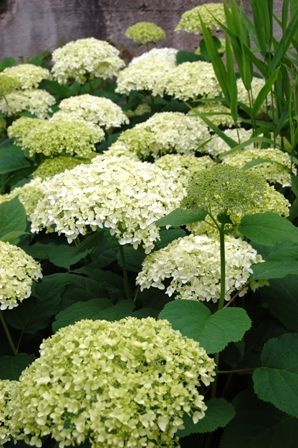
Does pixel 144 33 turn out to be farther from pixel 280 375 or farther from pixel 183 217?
pixel 280 375

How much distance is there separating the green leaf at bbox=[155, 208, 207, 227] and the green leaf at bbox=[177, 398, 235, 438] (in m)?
0.53

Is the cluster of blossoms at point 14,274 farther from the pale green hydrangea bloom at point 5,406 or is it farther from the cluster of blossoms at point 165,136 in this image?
the cluster of blossoms at point 165,136

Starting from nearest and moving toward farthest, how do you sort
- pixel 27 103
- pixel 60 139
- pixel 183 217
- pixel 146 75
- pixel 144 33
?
pixel 183 217 < pixel 60 139 < pixel 146 75 < pixel 27 103 < pixel 144 33

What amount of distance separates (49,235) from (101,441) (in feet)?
5.74

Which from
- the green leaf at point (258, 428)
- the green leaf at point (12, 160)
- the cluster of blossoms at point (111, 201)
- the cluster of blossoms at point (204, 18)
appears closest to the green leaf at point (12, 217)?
the cluster of blossoms at point (111, 201)

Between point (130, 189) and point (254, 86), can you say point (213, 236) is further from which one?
point (254, 86)

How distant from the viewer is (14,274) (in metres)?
2.52

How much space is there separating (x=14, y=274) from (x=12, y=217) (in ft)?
1.60

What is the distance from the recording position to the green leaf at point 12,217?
9.57 feet

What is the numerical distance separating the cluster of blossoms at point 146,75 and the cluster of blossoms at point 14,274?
252 centimetres

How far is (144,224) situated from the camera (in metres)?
2.50

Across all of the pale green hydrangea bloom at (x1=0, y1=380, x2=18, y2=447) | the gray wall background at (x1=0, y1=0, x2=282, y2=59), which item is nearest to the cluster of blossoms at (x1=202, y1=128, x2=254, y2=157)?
the pale green hydrangea bloom at (x1=0, y1=380, x2=18, y2=447)

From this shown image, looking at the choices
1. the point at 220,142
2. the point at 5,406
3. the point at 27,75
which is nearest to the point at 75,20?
the point at 27,75

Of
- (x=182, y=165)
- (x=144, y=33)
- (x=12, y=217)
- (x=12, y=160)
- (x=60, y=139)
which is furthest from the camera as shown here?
(x=144, y=33)
